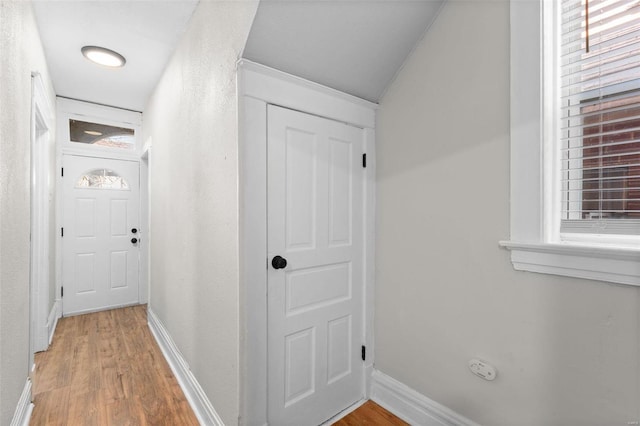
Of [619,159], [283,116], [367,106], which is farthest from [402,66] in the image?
[619,159]

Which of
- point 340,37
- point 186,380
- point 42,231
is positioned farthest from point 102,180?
point 340,37

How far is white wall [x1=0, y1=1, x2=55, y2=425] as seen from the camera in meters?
1.40

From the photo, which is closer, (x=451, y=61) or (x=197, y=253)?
(x=451, y=61)

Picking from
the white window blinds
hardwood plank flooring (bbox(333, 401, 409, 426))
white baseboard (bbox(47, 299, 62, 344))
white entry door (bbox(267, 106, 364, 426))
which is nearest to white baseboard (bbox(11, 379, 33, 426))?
white baseboard (bbox(47, 299, 62, 344))

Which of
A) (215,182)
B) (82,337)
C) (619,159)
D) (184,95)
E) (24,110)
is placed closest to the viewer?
(619,159)

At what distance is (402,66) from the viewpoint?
176 cm

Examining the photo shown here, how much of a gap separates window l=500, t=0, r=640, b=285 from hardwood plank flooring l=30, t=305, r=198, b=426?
2116 millimetres

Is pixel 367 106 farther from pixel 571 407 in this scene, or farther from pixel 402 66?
pixel 571 407

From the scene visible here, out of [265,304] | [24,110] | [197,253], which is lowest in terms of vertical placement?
[265,304]

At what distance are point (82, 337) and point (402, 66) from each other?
377 cm

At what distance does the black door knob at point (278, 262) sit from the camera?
153cm

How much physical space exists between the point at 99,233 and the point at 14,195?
2503 millimetres

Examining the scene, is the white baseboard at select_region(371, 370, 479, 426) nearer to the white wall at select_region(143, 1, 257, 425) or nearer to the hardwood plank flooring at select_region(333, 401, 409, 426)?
the hardwood plank flooring at select_region(333, 401, 409, 426)

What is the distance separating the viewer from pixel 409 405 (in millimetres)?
1730
